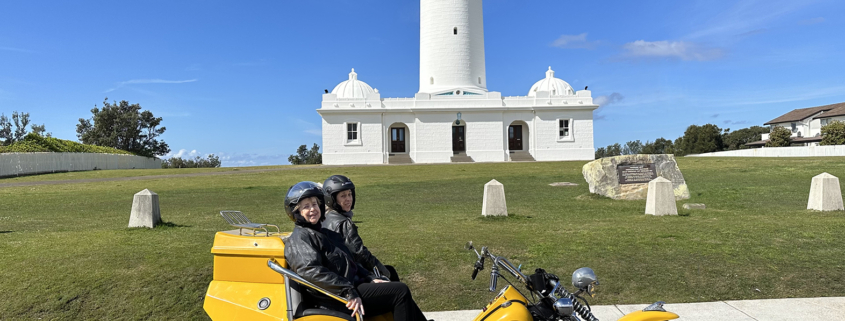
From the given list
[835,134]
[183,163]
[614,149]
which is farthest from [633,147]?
[183,163]

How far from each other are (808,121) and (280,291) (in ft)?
275

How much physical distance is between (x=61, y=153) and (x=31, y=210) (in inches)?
977

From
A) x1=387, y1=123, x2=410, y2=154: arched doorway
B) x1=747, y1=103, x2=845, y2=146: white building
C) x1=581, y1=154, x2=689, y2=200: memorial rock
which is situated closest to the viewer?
x1=581, y1=154, x2=689, y2=200: memorial rock

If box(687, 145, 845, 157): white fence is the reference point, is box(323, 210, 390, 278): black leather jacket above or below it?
below

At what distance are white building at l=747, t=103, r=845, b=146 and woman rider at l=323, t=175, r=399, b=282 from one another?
236 ft

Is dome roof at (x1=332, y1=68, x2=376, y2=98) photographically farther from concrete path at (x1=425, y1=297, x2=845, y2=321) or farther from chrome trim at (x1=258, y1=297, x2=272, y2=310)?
chrome trim at (x1=258, y1=297, x2=272, y2=310)

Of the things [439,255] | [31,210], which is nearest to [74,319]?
[439,255]

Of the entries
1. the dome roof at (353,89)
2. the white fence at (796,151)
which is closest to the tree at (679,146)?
the white fence at (796,151)

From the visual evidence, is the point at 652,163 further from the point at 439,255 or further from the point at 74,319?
the point at 74,319

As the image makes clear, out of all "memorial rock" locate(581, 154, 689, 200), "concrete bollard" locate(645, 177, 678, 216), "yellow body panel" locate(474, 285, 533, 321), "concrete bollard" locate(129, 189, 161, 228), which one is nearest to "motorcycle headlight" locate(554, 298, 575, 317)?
"yellow body panel" locate(474, 285, 533, 321)

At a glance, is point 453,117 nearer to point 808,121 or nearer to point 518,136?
point 518,136

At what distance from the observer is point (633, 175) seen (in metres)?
14.9

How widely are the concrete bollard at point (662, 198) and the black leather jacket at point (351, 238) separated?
28.9 feet

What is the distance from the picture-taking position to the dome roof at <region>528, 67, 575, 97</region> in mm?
42537
